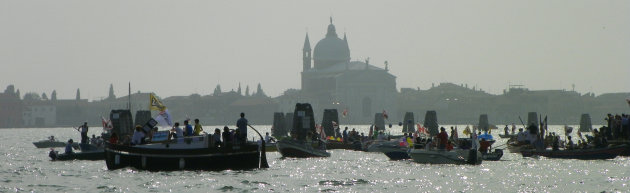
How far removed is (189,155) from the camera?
138ft

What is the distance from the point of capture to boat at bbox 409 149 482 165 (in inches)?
1950

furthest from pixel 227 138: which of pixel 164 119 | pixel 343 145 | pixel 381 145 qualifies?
pixel 343 145

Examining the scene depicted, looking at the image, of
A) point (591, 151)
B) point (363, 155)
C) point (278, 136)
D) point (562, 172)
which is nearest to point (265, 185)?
point (562, 172)

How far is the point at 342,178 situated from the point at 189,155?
5.25 metres

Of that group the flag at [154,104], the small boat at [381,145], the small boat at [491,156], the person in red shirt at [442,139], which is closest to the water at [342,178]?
the small boat at [491,156]

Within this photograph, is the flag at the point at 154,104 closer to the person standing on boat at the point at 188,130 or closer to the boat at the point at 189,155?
the person standing on boat at the point at 188,130

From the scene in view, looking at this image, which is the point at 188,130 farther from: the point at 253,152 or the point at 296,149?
the point at 296,149

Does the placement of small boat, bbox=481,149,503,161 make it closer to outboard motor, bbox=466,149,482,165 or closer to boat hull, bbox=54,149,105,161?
outboard motor, bbox=466,149,482,165

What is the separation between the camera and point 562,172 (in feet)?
152

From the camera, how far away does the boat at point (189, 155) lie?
138 feet

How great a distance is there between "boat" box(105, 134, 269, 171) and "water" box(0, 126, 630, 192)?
289mm

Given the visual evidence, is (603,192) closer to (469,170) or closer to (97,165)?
(469,170)

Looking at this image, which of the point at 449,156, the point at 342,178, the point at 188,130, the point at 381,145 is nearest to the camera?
the point at 342,178

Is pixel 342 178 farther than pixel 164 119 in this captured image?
No
